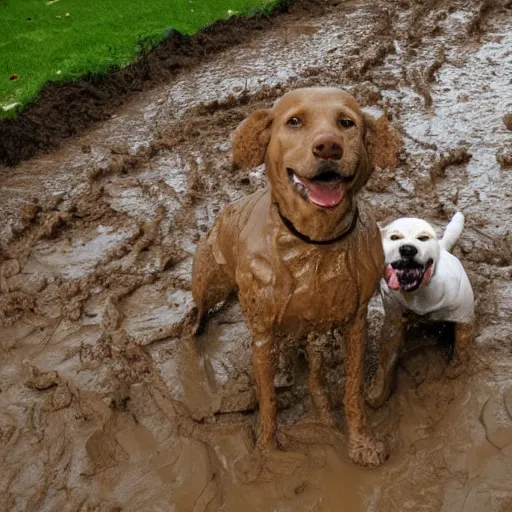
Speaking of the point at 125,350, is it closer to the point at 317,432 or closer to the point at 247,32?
the point at 317,432

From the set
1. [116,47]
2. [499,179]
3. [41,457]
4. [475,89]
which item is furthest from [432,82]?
[41,457]

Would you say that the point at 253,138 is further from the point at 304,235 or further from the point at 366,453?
the point at 366,453

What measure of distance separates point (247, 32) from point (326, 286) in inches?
306

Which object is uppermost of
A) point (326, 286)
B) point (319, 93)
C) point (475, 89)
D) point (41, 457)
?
point (319, 93)

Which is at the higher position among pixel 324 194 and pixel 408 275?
pixel 324 194

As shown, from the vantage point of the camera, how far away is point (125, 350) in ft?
13.9

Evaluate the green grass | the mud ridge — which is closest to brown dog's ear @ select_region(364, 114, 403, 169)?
the mud ridge

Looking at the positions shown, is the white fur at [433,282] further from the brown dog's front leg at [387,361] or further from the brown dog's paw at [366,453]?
the brown dog's paw at [366,453]

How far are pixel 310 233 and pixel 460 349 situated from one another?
1.49 meters

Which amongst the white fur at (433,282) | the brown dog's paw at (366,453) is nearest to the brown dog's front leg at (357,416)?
the brown dog's paw at (366,453)

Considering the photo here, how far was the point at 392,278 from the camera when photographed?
11.4 feet

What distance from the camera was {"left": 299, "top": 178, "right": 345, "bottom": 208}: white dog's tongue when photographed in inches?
99.9

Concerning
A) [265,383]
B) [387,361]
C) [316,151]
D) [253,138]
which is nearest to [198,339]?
[265,383]

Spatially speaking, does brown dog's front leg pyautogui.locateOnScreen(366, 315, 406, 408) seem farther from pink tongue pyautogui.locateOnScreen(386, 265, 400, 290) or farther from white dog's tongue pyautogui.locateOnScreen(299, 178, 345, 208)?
white dog's tongue pyautogui.locateOnScreen(299, 178, 345, 208)
